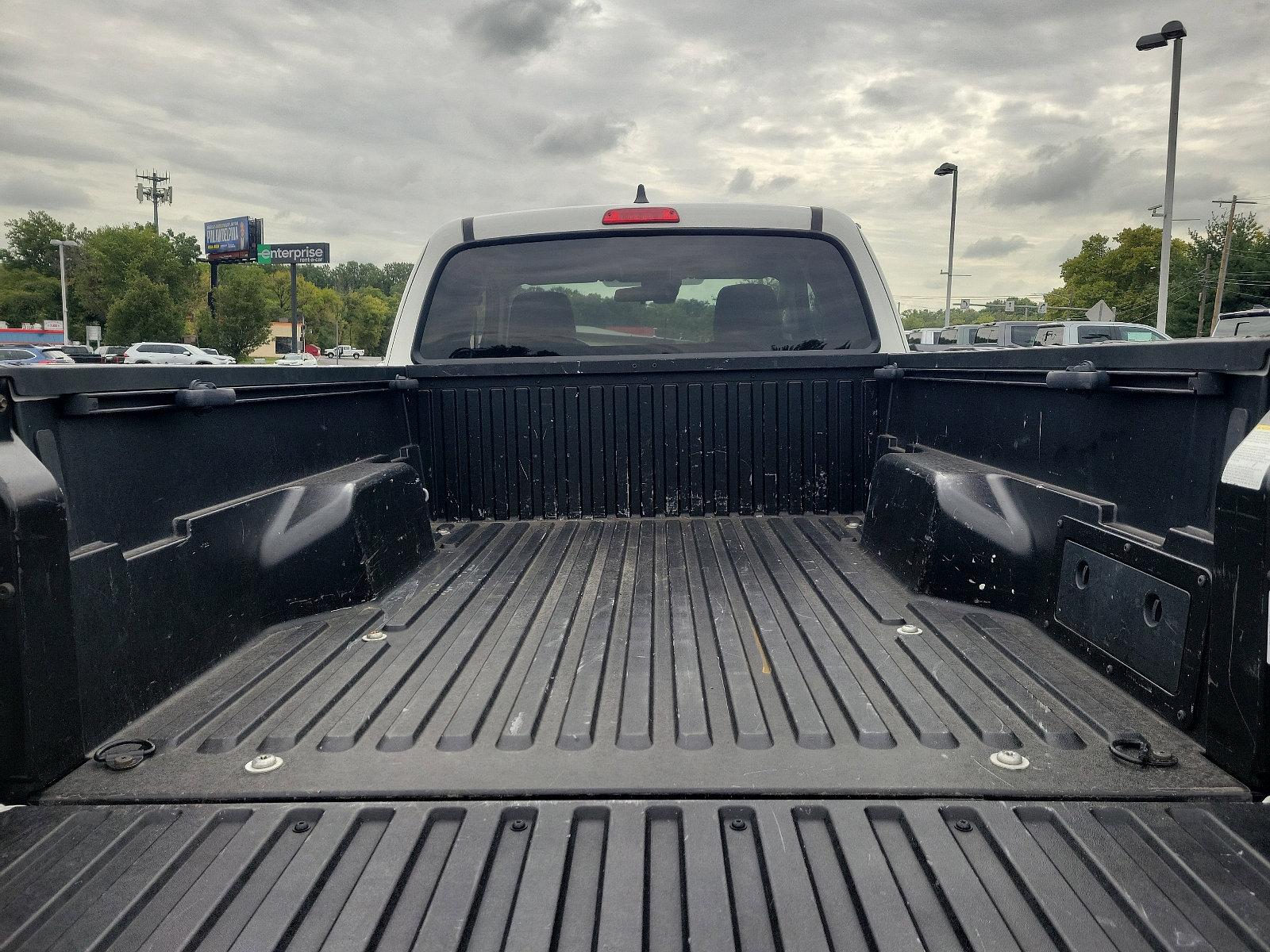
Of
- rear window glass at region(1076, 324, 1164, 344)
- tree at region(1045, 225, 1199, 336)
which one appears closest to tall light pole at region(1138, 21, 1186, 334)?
rear window glass at region(1076, 324, 1164, 344)

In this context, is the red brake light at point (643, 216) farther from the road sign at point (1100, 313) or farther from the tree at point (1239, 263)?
the tree at point (1239, 263)

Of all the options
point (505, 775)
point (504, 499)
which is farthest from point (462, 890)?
point (504, 499)

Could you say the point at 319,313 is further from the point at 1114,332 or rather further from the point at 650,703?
the point at 650,703

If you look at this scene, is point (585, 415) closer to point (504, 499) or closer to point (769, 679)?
point (504, 499)

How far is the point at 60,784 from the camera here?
5.34 feet

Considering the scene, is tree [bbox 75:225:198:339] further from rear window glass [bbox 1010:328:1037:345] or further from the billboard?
rear window glass [bbox 1010:328:1037:345]

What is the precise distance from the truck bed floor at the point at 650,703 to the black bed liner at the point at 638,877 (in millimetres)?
80

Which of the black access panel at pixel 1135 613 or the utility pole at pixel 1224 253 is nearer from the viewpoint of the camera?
the black access panel at pixel 1135 613

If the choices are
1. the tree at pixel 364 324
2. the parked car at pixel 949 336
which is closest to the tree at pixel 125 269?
the tree at pixel 364 324

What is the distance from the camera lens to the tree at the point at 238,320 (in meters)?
72.0

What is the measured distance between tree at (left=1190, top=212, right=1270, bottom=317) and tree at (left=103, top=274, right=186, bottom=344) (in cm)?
7205

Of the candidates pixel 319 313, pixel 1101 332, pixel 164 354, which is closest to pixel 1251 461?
pixel 1101 332

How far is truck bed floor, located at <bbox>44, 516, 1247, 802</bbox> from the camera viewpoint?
64.4 inches

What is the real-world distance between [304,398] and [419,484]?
57 centimetres
